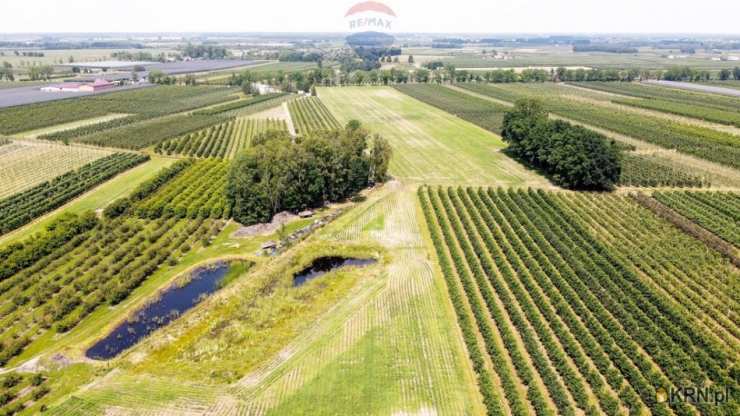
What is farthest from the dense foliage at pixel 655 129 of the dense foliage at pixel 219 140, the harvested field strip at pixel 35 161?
the harvested field strip at pixel 35 161

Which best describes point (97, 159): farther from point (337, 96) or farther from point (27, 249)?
point (337, 96)

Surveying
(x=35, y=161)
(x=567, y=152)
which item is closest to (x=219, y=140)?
(x=35, y=161)

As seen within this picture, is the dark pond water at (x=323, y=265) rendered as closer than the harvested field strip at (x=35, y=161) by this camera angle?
Yes

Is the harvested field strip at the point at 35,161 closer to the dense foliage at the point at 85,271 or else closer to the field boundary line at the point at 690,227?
the dense foliage at the point at 85,271

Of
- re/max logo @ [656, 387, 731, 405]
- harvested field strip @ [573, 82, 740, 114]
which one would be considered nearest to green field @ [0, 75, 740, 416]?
re/max logo @ [656, 387, 731, 405]

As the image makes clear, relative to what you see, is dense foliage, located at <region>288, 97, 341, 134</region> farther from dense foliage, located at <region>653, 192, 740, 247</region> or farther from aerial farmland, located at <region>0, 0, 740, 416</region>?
dense foliage, located at <region>653, 192, 740, 247</region>

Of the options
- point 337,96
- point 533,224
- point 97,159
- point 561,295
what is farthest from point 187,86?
point 561,295

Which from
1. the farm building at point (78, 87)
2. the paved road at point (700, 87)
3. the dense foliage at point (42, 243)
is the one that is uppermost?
the farm building at point (78, 87)
